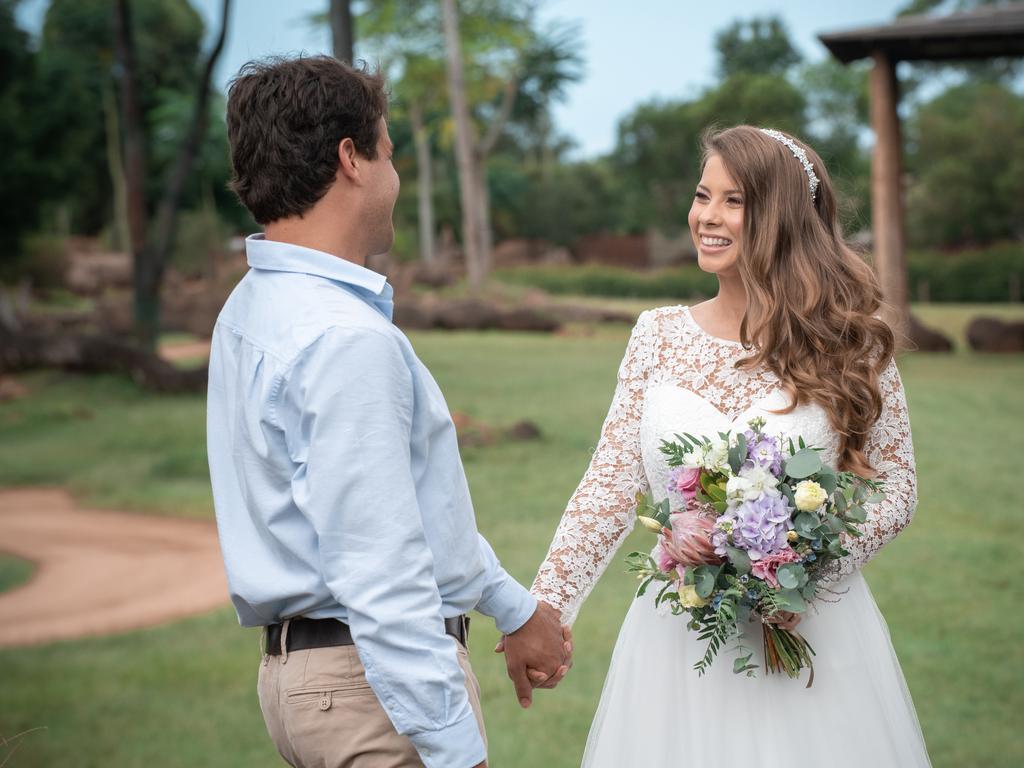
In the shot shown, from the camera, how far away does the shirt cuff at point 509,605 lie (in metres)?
2.44

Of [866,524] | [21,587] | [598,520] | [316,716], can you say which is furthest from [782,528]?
[21,587]

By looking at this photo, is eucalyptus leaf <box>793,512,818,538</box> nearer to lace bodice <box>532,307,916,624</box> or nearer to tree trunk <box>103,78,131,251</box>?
lace bodice <box>532,307,916,624</box>

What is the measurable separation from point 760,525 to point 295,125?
1293mm

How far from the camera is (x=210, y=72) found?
1648 centimetres

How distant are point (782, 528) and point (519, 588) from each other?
0.60 metres

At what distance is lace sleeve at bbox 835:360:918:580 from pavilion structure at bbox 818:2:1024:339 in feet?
43.0

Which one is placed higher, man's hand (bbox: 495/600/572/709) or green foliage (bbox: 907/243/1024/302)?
green foliage (bbox: 907/243/1024/302)

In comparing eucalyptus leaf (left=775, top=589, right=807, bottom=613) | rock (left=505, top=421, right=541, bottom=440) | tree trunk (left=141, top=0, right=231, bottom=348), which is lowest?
rock (left=505, top=421, right=541, bottom=440)

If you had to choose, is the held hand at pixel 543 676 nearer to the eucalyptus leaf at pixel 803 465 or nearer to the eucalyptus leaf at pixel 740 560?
the eucalyptus leaf at pixel 740 560

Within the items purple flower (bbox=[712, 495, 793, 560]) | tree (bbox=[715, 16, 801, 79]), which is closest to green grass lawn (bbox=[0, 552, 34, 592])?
purple flower (bbox=[712, 495, 793, 560])

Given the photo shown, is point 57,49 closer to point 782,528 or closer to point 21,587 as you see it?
point 21,587

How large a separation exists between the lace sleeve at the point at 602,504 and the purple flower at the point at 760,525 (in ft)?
1.91

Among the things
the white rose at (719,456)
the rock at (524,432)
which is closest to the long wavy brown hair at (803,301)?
the white rose at (719,456)

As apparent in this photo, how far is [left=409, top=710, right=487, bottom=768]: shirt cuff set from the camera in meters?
1.98
